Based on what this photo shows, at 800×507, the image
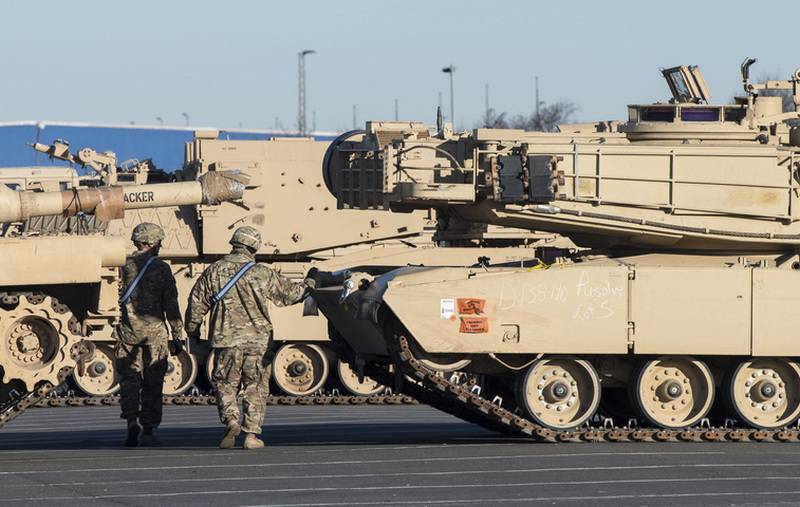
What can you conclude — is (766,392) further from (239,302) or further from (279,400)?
(279,400)

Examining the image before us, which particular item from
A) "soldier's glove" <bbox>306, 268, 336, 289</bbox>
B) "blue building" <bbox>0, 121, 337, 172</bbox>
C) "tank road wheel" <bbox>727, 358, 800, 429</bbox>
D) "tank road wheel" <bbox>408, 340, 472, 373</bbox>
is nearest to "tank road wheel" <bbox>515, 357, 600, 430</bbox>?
"tank road wheel" <bbox>408, 340, 472, 373</bbox>

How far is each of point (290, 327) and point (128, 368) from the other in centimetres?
849

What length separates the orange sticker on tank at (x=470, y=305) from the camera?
16516 millimetres

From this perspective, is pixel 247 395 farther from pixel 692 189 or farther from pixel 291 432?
pixel 692 189

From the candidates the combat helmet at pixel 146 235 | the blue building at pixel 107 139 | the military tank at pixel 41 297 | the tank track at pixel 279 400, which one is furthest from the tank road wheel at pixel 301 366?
the blue building at pixel 107 139

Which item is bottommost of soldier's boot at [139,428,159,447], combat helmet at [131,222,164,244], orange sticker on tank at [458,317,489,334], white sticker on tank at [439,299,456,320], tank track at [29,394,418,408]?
tank track at [29,394,418,408]

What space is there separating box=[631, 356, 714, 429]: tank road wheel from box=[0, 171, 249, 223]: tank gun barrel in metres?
4.98

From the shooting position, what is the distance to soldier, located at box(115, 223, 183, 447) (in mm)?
16703

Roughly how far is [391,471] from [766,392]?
493 cm

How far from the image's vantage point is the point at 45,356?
15.5 metres

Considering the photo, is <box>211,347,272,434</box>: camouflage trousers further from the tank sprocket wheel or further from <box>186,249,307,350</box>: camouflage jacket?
the tank sprocket wheel

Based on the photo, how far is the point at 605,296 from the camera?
16.8 metres

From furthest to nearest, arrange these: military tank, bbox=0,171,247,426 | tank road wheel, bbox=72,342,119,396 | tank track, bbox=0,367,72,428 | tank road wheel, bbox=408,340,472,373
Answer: tank road wheel, bbox=72,342,119,396, tank road wheel, bbox=408,340,472,373, tank track, bbox=0,367,72,428, military tank, bbox=0,171,247,426

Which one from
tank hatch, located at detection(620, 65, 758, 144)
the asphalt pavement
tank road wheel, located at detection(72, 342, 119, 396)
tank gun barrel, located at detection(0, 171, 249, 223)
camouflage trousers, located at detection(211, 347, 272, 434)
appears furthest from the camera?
tank road wheel, located at detection(72, 342, 119, 396)
